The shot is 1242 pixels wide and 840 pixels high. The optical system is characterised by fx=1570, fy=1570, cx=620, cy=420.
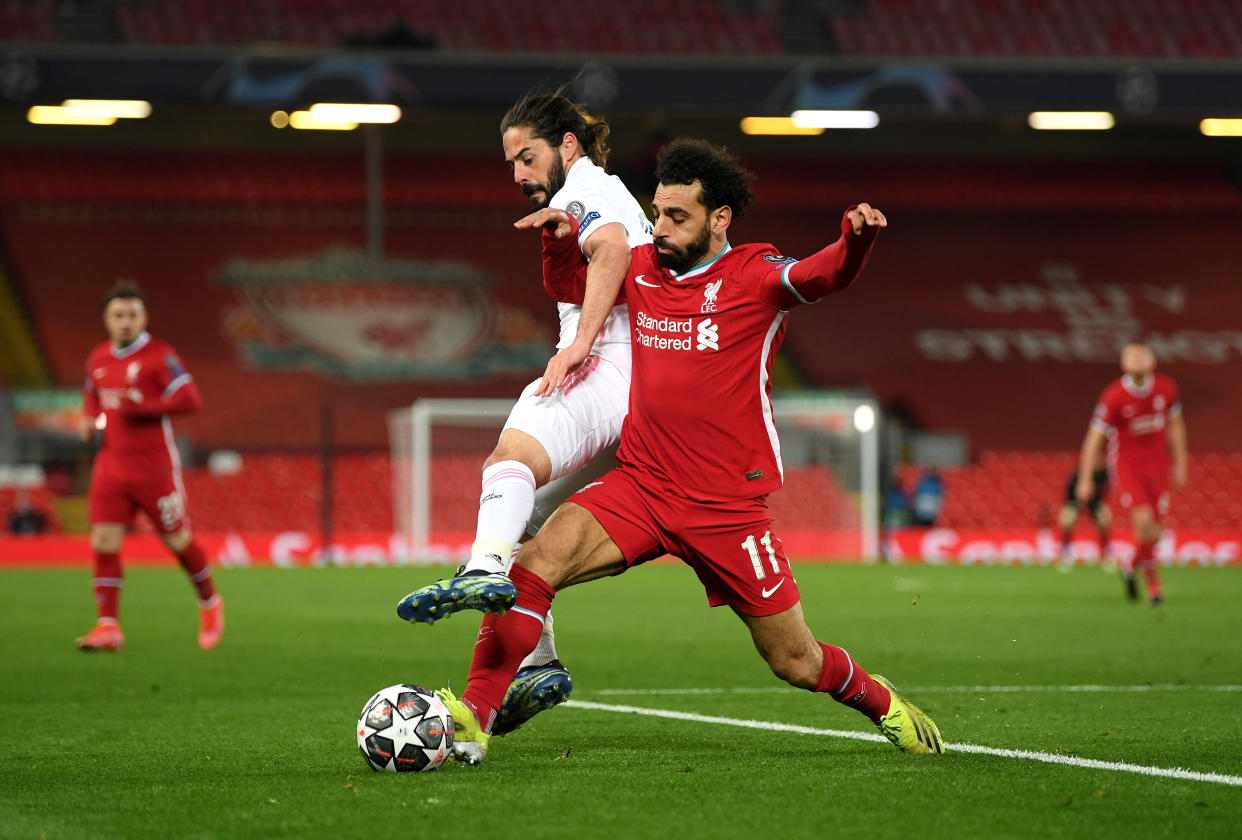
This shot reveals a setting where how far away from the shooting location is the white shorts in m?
4.79

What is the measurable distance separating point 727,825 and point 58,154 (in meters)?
23.8

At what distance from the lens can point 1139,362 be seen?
39.8 ft

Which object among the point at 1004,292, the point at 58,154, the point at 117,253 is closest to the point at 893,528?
the point at 1004,292

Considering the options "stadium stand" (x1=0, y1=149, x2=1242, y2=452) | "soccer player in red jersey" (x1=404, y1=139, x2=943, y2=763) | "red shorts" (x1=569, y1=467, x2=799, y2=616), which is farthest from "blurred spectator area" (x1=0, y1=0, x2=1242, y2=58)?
"red shorts" (x1=569, y1=467, x2=799, y2=616)

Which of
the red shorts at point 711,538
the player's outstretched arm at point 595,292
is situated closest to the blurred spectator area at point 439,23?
the player's outstretched arm at point 595,292

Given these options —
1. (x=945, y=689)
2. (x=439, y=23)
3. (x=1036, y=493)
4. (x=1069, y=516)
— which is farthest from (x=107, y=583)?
(x=439, y=23)

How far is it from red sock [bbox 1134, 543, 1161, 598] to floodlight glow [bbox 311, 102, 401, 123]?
41.3ft

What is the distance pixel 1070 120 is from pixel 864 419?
7137 mm

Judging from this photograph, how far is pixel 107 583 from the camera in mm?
8766

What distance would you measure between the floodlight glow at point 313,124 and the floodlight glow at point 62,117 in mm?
2857

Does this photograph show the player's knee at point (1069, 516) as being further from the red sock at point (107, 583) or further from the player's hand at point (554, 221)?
the player's hand at point (554, 221)

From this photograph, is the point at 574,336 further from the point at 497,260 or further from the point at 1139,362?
the point at 497,260

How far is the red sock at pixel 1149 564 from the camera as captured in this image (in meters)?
11.9

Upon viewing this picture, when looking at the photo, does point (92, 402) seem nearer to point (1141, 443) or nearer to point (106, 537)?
point (106, 537)
